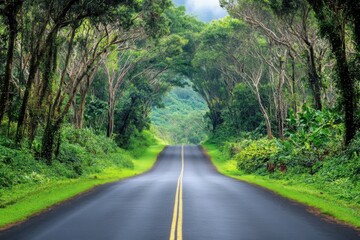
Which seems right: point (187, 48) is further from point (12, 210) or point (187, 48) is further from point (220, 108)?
point (12, 210)

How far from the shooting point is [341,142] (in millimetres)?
26797

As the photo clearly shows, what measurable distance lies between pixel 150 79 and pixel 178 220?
47.9 meters

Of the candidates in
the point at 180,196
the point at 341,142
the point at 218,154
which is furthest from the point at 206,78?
the point at 180,196

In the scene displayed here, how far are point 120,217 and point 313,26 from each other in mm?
24496

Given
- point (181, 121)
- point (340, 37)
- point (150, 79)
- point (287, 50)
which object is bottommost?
point (340, 37)

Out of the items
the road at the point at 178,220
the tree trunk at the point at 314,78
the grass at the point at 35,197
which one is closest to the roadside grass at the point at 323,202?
the road at the point at 178,220

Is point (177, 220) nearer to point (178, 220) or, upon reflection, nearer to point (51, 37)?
point (178, 220)

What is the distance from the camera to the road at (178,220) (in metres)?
11.3

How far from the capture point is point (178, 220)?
43.7ft

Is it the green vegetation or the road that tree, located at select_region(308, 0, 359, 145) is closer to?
the road

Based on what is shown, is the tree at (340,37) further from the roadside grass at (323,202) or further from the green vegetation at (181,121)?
the green vegetation at (181,121)

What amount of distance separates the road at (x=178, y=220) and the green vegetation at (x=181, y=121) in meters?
90.8

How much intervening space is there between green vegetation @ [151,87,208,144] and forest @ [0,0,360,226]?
185 ft

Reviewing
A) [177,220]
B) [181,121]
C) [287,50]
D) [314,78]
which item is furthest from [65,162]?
[181,121]
